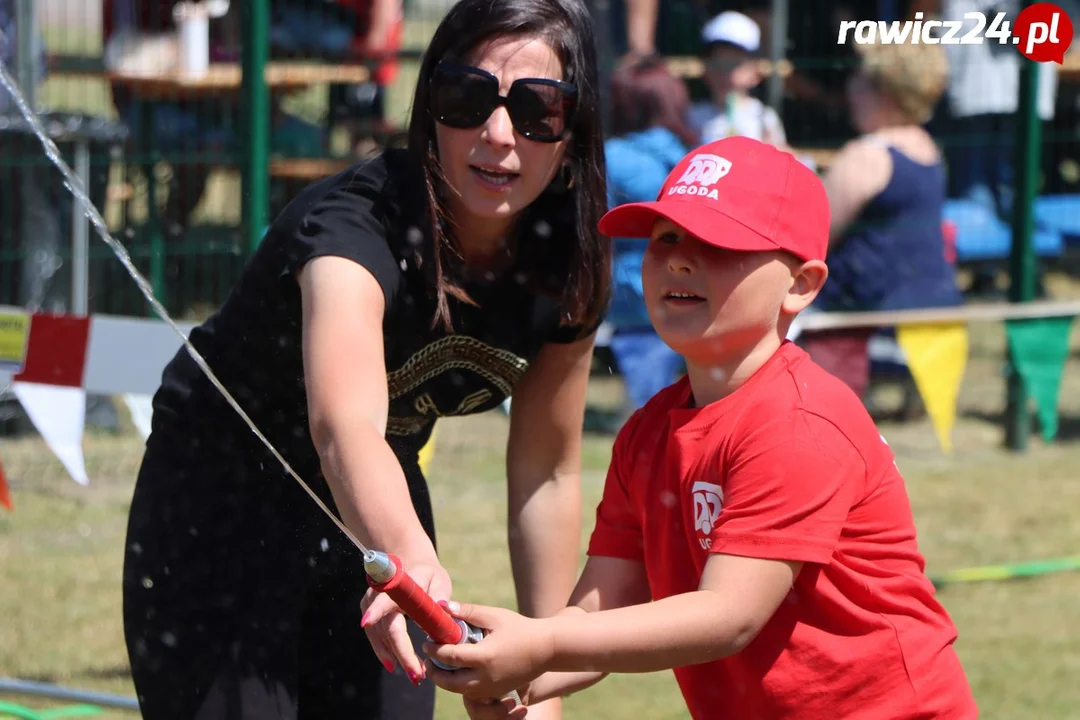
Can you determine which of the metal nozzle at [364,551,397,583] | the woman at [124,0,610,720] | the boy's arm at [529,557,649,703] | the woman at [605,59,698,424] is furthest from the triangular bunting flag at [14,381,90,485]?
the metal nozzle at [364,551,397,583]

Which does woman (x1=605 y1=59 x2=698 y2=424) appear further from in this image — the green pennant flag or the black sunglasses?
the black sunglasses

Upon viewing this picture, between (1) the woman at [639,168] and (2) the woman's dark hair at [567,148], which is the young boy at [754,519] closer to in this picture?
(2) the woman's dark hair at [567,148]

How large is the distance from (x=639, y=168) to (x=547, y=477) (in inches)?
198

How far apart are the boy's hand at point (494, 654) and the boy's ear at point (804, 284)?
688 mm

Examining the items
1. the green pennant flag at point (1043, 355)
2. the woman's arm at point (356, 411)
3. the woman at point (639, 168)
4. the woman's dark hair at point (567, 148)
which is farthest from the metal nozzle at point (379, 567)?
the green pennant flag at point (1043, 355)

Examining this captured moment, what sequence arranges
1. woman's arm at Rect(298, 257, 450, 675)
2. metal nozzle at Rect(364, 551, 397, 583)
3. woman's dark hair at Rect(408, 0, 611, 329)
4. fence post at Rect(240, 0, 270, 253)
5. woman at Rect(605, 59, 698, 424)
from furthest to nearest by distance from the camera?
woman at Rect(605, 59, 698, 424), fence post at Rect(240, 0, 270, 253), woman's dark hair at Rect(408, 0, 611, 329), woman's arm at Rect(298, 257, 450, 675), metal nozzle at Rect(364, 551, 397, 583)

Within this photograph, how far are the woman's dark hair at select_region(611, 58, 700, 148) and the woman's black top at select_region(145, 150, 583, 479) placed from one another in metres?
5.54

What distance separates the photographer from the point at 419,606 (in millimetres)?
1947

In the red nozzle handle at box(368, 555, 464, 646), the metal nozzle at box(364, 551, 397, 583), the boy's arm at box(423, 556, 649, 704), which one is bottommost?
the boy's arm at box(423, 556, 649, 704)

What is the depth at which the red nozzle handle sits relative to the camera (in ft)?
6.31

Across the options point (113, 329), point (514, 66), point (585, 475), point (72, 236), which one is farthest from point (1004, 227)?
point (514, 66)

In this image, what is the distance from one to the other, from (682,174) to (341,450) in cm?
73

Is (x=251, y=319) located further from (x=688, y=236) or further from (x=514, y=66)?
(x=688, y=236)

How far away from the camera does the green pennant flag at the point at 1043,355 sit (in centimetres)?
762
